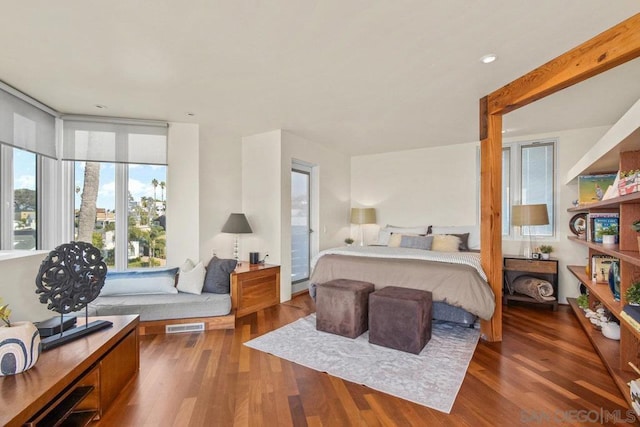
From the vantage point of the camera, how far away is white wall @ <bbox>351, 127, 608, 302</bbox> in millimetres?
4152

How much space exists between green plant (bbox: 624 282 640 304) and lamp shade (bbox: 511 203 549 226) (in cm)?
210

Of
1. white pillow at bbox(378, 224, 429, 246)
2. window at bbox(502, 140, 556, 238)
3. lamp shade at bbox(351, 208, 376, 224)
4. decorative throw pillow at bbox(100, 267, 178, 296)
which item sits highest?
window at bbox(502, 140, 556, 238)

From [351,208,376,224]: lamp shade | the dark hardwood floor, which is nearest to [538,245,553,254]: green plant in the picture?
the dark hardwood floor

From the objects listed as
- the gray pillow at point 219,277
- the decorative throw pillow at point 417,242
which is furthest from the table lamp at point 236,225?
the decorative throw pillow at point 417,242

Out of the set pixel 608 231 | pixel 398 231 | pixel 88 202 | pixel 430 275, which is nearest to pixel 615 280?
pixel 608 231

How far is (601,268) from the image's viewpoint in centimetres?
296

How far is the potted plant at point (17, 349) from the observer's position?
58.6 inches

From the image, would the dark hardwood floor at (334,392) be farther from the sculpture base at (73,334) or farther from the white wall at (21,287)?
the white wall at (21,287)

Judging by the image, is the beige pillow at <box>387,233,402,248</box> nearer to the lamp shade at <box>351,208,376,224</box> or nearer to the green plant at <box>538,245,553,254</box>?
the lamp shade at <box>351,208,376,224</box>

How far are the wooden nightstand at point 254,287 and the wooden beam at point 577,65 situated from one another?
10.6 ft

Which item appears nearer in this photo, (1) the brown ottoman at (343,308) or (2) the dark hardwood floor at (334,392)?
(2) the dark hardwood floor at (334,392)

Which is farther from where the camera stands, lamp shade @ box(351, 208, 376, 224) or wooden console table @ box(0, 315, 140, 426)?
lamp shade @ box(351, 208, 376, 224)

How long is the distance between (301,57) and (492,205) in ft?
7.55

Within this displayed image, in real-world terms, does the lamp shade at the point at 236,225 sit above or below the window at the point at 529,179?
below
